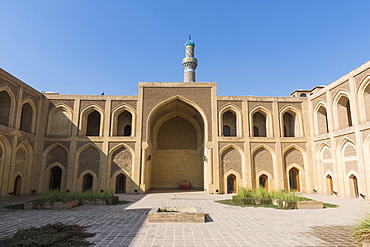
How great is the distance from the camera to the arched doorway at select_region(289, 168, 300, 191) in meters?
19.1

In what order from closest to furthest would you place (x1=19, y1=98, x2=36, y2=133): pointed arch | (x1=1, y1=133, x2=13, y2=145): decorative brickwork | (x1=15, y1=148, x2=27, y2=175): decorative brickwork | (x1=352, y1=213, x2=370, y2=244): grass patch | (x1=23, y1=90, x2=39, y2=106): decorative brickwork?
(x1=352, y1=213, x2=370, y2=244): grass patch < (x1=1, y1=133, x2=13, y2=145): decorative brickwork < (x1=15, y1=148, x2=27, y2=175): decorative brickwork < (x1=23, y1=90, x2=39, y2=106): decorative brickwork < (x1=19, y1=98, x2=36, y2=133): pointed arch

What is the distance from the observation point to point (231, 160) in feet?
62.2

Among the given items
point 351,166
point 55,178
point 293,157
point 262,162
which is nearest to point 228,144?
point 262,162

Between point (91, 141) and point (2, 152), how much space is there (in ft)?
18.0

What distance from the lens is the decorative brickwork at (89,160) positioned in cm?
1853

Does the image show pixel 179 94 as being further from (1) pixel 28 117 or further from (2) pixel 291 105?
(1) pixel 28 117

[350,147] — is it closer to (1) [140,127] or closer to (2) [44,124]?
(1) [140,127]

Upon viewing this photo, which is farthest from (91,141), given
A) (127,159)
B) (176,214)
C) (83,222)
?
(176,214)

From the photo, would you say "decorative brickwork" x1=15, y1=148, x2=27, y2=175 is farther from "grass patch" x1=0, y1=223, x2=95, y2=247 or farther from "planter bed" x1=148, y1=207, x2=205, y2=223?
"planter bed" x1=148, y1=207, x2=205, y2=223

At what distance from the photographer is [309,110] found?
19.5 meters

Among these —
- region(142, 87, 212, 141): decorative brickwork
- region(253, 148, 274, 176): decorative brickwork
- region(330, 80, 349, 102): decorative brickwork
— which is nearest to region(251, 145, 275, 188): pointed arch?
region(253, 148, 274, 176): decorative brickwork

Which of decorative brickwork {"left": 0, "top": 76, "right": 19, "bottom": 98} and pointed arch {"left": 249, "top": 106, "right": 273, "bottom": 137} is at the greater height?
decorative brickwork {"left": 0, "top": 76, "right": 19, "bottom": 98}

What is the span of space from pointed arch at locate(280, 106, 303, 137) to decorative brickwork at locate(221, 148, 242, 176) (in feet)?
12.9

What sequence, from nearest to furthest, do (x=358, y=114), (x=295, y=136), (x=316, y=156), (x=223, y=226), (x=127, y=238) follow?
(x=127, y=238) → (x=223, y=226) → (x=358, y=114) → (x=316, y=156) → (x=295, y=136)
